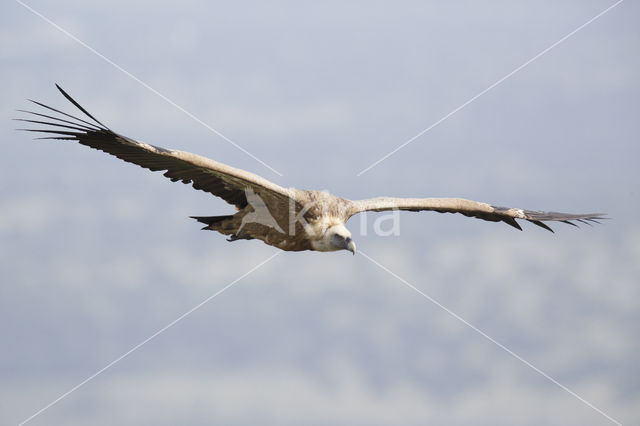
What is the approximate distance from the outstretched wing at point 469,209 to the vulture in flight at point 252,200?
0.07 feet

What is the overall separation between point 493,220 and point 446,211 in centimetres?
91

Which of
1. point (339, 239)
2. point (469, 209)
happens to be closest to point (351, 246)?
point (339, 239)

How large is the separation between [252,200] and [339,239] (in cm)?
112

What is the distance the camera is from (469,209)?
13344mm

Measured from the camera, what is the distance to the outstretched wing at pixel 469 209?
12430 mm

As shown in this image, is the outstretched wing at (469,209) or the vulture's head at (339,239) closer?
the vulture's head at (339,239)

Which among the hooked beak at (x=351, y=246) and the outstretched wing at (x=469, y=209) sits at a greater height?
the outstretched wing at (x=469, y=209)

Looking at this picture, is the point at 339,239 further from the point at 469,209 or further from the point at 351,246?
the point at 469,209

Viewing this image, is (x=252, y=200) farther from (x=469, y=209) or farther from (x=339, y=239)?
(x=469, y=209)

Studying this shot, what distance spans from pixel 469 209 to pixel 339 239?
2682 millimetres

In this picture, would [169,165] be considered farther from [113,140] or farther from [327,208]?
[327,208]

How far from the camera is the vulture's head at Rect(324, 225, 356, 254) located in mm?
11375

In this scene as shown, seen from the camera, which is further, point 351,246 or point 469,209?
point 469,209

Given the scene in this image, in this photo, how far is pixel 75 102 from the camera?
31.3ft
